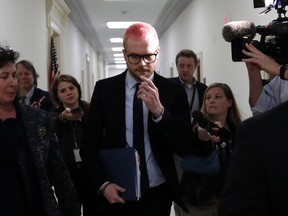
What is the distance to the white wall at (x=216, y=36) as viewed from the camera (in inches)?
186

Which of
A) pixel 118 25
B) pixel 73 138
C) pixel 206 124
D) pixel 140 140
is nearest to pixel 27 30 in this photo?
pixel 73 138

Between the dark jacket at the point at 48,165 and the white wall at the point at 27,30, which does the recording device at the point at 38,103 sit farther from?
the dark jacket at the point at 48,165

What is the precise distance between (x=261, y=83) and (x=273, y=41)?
210 mm

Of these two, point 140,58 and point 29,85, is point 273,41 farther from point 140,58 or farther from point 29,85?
point 29,85

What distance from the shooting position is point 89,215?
269cm

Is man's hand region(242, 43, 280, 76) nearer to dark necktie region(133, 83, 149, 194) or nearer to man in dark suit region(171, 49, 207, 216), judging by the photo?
dark necktie region(133, 83, 149, 194)

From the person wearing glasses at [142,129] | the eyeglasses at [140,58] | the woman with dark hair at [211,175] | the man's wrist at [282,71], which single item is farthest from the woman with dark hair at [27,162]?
the man's wrist at [282,71]

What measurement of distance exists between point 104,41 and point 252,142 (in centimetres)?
1551

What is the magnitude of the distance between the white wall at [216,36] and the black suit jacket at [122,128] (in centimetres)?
235

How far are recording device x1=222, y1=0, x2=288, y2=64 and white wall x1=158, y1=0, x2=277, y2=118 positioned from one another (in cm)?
211

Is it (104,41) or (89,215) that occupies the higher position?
(104,41)

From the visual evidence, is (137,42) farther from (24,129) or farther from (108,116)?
(24,129)

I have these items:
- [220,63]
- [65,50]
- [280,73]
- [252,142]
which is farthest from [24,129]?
[65,50]

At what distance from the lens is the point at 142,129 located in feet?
6.02
